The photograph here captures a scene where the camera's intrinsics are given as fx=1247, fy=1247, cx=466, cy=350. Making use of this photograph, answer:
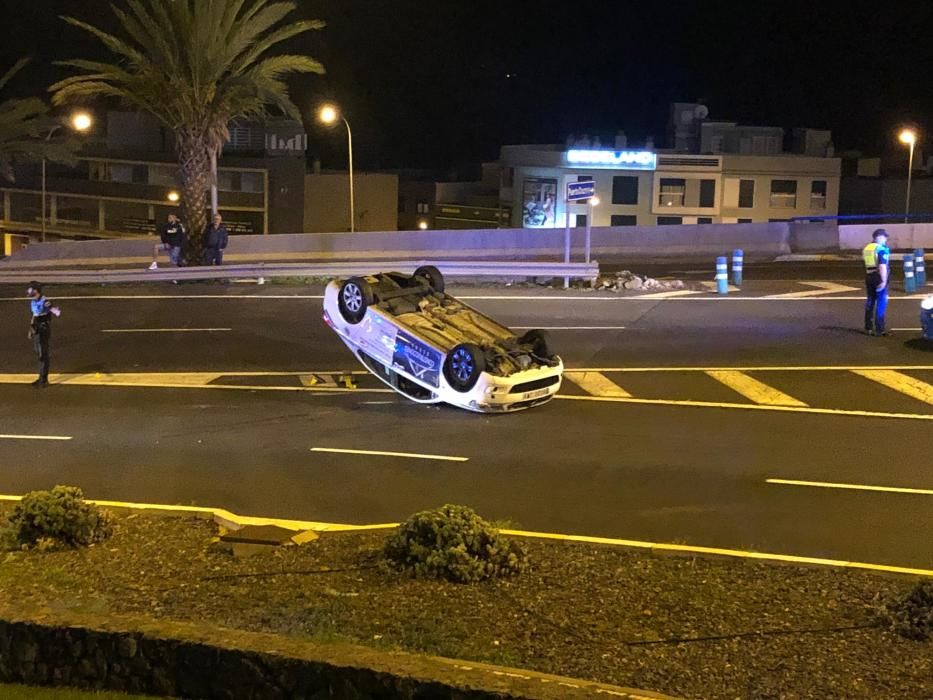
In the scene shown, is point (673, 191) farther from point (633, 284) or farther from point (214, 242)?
point (633, 284)

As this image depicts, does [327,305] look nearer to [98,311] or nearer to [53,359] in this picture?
[53,359]

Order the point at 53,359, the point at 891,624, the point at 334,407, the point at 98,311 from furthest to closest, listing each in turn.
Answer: the point at 98,311 < the point at 53,359 < the point at 334,407 < the point at 891,624

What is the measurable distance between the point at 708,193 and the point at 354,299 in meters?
51.7

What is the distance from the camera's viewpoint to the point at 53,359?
66.7 feet

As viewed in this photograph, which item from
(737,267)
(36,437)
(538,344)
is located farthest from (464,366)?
(737,267)

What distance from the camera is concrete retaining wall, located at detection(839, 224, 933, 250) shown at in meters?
34.0

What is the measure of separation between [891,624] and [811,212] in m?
60.8

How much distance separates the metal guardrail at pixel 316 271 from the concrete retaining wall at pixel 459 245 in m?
5.32

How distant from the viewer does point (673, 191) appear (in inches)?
2606

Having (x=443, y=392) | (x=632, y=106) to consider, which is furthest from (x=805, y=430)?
(x=632, y=106)

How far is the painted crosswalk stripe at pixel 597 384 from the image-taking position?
56.3 ft

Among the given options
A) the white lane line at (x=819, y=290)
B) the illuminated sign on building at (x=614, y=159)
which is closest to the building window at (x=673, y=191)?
the illuminated sign on building at (x=614, y=159)

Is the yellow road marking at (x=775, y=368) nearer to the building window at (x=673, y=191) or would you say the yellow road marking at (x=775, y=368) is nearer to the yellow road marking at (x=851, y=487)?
the yellow road marking at (x=851, y=487)

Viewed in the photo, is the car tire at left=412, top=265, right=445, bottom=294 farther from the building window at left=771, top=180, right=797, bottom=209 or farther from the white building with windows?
the building window at left=771, top=180, right=797, bottom=209
